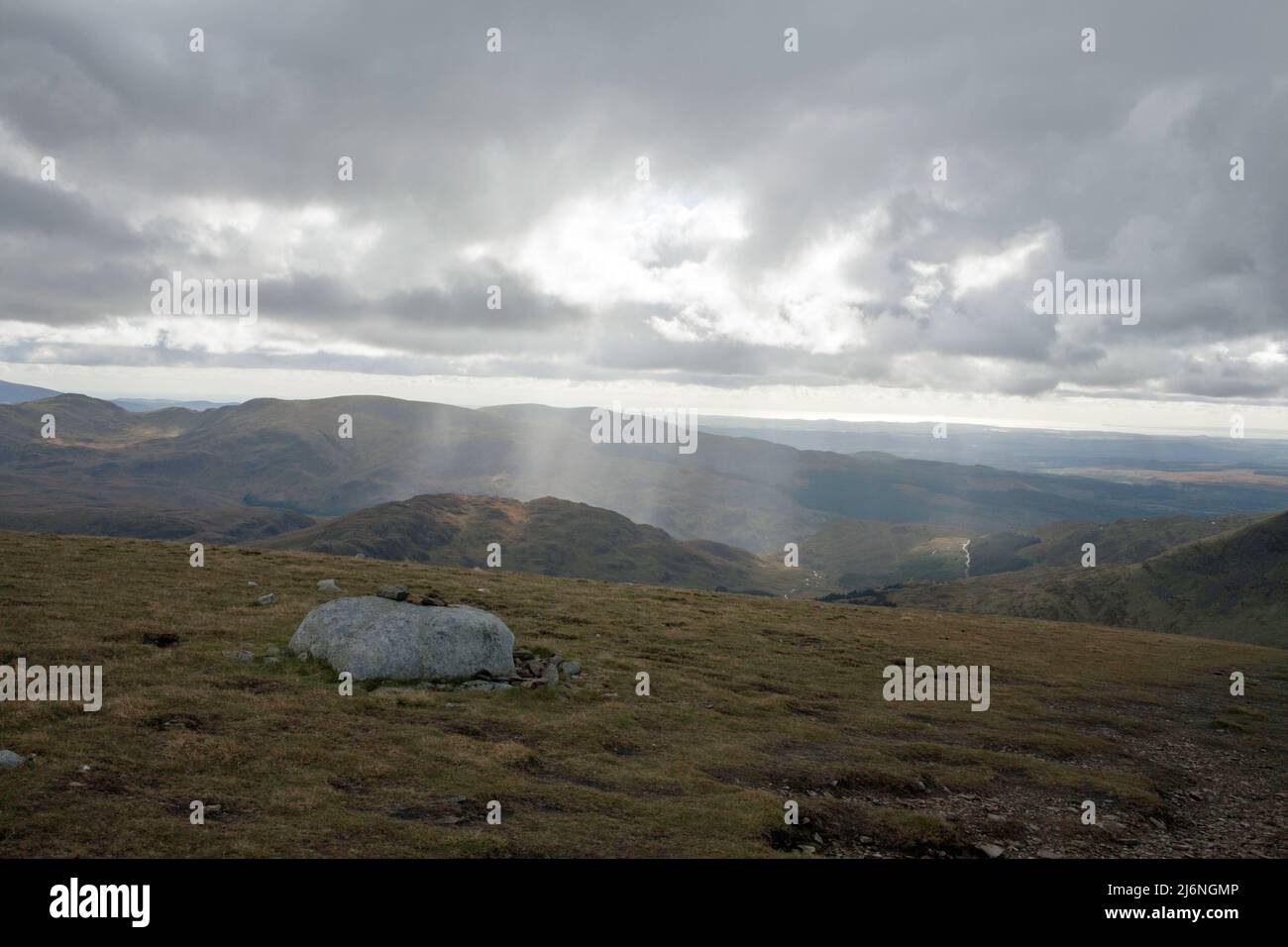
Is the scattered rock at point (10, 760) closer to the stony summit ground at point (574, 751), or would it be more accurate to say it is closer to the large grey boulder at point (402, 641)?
the stony summit ground at point (574, 751)

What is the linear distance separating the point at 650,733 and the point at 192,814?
47.1ft

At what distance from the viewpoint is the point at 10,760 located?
619 inches

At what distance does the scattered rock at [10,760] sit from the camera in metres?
15.5

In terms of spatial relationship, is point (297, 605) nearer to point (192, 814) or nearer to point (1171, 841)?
point (192, 814)

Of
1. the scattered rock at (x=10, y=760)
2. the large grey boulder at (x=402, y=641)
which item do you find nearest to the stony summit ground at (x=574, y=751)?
the scattered rock at (x=10, y=760)

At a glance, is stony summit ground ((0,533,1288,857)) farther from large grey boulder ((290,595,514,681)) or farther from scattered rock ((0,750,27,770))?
large grey boulder ((290,595,514,681))

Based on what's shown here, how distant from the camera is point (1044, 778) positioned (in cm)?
2462

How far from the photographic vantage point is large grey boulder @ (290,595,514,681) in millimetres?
25891

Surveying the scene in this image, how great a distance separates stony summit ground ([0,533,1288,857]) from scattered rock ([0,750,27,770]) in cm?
26

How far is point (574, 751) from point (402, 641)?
8740 mm

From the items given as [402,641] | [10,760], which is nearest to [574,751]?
[402,641]

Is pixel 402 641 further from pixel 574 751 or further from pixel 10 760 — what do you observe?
pixel 10 760

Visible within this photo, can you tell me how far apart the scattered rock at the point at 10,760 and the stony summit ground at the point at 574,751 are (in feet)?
0.85

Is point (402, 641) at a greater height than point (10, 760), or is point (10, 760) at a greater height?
point (402, 641)
